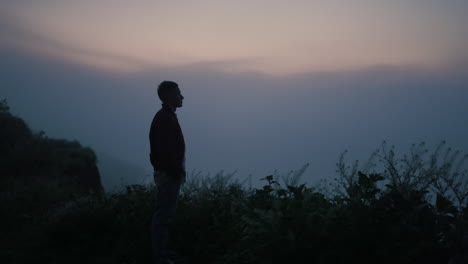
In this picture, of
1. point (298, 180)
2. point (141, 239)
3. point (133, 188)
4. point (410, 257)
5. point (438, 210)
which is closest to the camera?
point (410, 257)

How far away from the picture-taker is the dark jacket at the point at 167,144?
4.50 metres

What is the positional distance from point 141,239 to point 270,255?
7.11 feet

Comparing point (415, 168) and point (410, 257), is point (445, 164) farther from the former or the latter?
point (410, 257)

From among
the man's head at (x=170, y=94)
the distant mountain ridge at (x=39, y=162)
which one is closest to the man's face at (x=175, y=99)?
the man's head at (x=170, y=94)

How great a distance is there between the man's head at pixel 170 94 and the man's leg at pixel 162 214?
866mm

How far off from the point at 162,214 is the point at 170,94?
1446 millimetres

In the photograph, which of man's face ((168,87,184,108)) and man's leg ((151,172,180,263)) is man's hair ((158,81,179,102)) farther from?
man's leg ((151,172,180,263))

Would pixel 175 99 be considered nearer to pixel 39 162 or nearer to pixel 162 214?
pixel 162 214

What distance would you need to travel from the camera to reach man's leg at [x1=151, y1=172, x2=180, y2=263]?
4.59 m

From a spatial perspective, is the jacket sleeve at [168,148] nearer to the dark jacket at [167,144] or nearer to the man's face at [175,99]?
the dark jacket at [167,144]

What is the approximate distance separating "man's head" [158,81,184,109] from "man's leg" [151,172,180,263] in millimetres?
866

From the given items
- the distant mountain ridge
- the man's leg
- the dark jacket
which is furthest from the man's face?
the distant mountain ridge

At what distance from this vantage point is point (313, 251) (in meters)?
Result: 3.75

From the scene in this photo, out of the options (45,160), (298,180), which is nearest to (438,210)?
(298,180)
